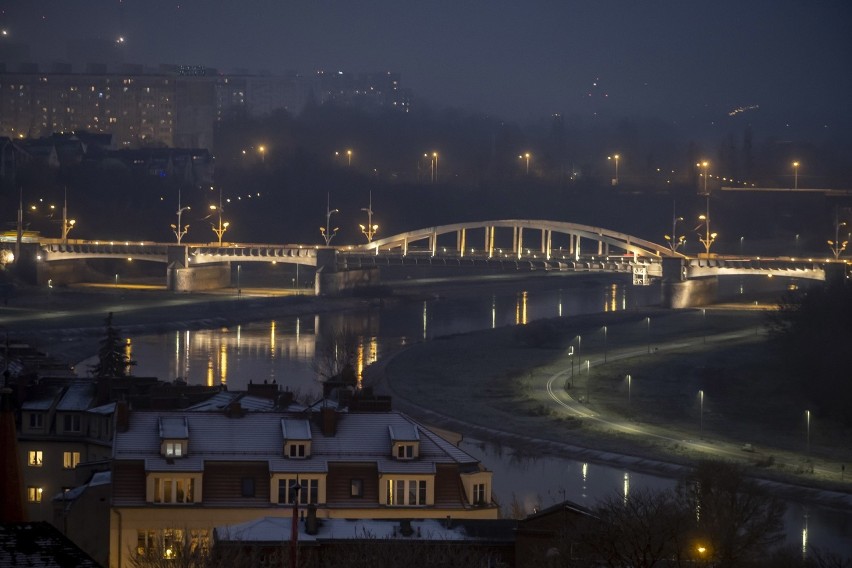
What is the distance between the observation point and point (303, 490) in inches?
515

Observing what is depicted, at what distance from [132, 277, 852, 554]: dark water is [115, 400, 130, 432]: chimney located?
172 inches

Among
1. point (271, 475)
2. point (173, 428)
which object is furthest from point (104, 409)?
point (271, 475)

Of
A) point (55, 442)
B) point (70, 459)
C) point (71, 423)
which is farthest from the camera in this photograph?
point (71, 423)

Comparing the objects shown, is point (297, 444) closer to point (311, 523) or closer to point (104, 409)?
point (311, 523)

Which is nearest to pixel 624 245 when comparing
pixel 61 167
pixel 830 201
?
pixel 830 201

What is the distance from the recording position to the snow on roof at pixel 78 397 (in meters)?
16.9

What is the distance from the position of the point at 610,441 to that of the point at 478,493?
8.92 m

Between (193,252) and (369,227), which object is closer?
(193,252)

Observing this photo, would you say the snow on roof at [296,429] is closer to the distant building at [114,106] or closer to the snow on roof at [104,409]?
the snow on roof at [104,409]

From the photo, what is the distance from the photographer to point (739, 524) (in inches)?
506

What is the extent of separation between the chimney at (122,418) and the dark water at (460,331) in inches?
172

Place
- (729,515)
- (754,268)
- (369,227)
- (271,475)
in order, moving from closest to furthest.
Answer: (729,515), (271,475), (754,268), (369,227)

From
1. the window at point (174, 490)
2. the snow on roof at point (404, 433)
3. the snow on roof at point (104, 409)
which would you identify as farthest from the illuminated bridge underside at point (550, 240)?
the window at point (174, 490)

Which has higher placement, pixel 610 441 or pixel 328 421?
pixel 328 421
